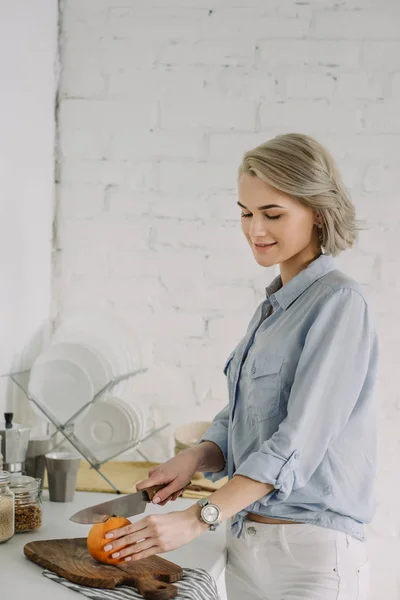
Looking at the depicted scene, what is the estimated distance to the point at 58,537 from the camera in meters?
1.36

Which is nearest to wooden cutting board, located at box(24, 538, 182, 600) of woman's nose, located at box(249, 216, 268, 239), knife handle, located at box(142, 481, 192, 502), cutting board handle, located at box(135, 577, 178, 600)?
cutting board handle, located at box(135, 577, 178, 600)

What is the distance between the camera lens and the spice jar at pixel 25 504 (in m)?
1.37

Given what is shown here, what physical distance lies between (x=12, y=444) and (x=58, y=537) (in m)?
0.23

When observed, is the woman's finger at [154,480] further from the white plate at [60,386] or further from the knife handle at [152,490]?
the white plate at [60,386]

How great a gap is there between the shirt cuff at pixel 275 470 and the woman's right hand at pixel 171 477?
0.76 feet

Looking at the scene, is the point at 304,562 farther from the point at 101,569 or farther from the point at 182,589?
the point at 101,569

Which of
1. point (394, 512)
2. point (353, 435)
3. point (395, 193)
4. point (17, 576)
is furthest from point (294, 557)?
point (395, 193)

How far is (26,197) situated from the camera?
6.01 feet

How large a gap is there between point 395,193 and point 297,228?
31.3 inches

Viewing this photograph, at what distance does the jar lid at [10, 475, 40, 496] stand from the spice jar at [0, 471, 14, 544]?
0.16 feet

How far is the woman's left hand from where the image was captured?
107cm

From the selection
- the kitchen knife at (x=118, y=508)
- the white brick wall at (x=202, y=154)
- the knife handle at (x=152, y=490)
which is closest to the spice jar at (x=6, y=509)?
the kitchen knife at (x=118, y=508)

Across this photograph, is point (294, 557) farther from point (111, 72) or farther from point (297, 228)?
point (111, 72)

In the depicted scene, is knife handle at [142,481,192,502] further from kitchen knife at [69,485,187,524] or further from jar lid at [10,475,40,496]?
jar lid at [10,475,40,496]
